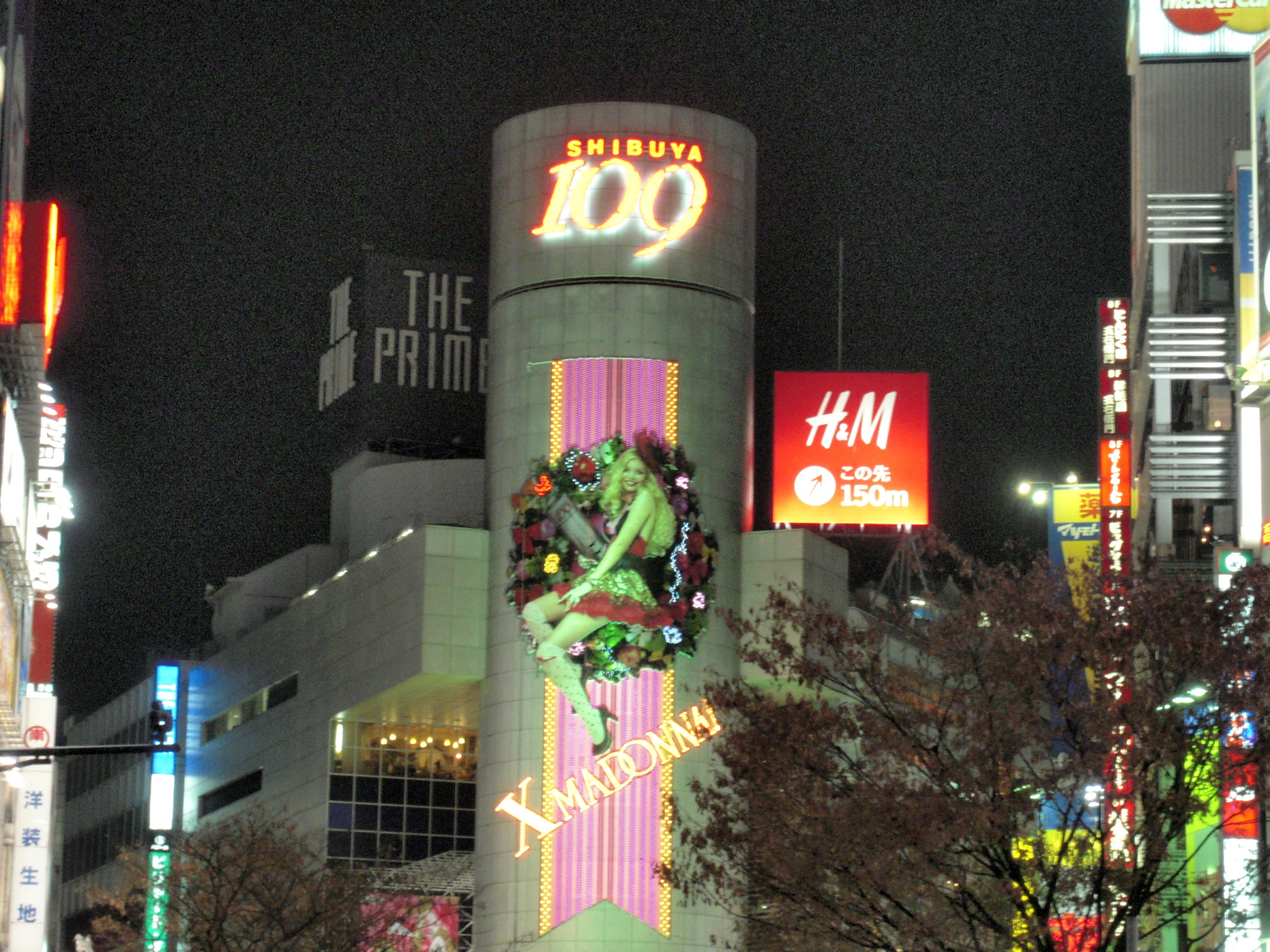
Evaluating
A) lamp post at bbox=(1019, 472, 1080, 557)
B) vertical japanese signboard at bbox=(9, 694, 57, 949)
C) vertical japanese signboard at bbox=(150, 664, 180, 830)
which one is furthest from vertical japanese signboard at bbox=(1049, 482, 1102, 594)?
vertical japanese signboard at bbox=(150, 664, 180, 830)

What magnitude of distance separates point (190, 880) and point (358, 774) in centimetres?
1534

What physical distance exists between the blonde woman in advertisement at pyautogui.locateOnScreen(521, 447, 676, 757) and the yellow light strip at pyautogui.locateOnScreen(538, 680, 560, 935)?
62 cm

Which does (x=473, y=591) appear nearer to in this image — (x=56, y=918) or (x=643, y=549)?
(x=643, y=549)

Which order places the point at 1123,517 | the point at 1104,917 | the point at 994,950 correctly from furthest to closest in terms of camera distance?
the point at 1123,517 < the point at 994,950 < the point at 1104,917

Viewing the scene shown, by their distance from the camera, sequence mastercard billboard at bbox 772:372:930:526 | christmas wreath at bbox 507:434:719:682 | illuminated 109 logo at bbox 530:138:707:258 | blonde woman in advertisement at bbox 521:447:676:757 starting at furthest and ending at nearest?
mastercard billboard at bbox 772:372:930:526 → illuminated 109 logo at bbox 530:138:707:258 → christmas wreath at bbox 507:434:719:682 → blonde woman in advertisement at bbox 521:447:676:757

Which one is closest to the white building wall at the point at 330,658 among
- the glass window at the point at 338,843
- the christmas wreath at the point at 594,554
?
the glass window at the point at 338,843

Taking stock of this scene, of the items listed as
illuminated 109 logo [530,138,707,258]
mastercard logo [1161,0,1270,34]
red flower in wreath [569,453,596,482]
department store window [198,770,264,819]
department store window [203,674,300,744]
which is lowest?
department store window [198,770,264,819]

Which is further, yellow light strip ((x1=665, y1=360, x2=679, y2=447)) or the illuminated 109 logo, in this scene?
the illuminated 109 logo

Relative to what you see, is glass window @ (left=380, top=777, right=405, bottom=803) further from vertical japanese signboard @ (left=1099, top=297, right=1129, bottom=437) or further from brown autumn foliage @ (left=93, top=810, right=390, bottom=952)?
vertical japanese signboard @ (left=1099, top=297, right=1129, bottom=437)

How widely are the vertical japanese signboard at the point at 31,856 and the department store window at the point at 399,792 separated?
1651 centimetres

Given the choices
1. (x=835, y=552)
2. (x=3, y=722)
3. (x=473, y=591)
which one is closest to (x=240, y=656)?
(x=473, y=591)

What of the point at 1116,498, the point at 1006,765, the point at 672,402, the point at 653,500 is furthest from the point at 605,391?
the point at 1006,765

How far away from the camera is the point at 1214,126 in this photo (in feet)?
278

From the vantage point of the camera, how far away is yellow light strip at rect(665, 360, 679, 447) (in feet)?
270
